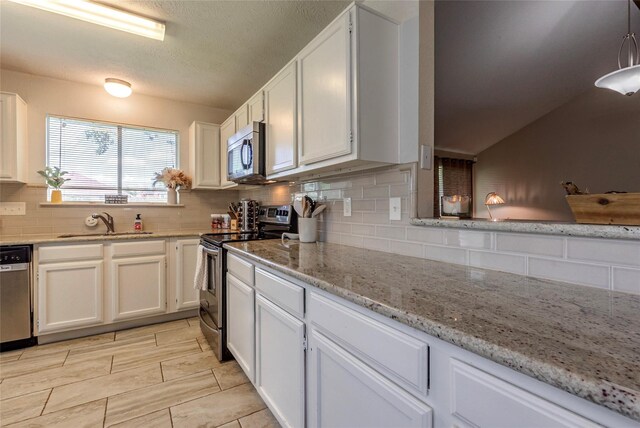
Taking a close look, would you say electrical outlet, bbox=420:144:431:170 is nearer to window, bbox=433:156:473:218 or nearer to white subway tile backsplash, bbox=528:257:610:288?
white subway tile backsplash, bbox=528:257:610:288

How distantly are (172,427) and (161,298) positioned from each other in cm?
157

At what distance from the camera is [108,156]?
124 inches

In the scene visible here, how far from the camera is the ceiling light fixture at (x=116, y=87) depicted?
2787 mm

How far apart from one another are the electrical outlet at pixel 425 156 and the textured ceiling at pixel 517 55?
161 cm

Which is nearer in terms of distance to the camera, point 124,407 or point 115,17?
point 124,407

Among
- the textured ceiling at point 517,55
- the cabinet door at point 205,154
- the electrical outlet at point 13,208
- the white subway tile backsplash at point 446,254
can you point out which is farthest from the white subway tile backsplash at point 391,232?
the electrical outlet at point 13,208

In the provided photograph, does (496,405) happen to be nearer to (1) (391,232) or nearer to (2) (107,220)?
(1) (391,232)

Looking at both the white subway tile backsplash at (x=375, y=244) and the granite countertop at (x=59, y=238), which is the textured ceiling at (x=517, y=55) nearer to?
the white subway tile backsplash at (x=375, y=244)

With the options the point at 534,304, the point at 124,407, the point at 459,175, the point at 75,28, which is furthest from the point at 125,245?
the point at 459,175

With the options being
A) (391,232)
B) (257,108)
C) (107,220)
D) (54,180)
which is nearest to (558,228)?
(391,232)

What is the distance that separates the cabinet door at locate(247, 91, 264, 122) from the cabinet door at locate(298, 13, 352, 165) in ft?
2.14

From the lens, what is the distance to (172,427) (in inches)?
59.7

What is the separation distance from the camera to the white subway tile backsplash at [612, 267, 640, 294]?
0.83 meters

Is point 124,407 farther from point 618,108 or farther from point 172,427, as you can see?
point 618,108
